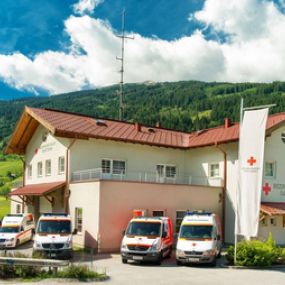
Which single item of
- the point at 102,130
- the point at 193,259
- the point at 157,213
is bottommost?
the point at 193,259

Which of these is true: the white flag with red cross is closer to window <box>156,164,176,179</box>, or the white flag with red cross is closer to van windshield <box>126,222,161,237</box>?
van windshield <box>126,222,161,237</box>

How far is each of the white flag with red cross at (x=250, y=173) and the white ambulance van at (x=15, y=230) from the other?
1253 centimetres

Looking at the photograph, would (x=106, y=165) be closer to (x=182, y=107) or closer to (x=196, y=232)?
(x=196, y=232)

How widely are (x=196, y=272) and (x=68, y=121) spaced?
45.5ft

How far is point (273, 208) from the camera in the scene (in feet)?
78.6

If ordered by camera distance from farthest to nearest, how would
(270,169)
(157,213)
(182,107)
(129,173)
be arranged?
(182,107) < (129,173) < (270,169) < (157,213)

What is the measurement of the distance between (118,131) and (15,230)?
28.4 ft

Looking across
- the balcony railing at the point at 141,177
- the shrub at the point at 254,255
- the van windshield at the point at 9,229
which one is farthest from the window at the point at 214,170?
the van windshield at the point at 9,229

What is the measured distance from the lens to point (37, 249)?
1848 cm

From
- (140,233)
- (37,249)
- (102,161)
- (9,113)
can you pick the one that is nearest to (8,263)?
(37,249)

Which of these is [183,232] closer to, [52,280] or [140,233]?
[140,233]

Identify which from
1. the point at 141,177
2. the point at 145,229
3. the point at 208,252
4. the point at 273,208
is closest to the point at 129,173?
the point at 141,177

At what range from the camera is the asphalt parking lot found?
1380 centimetres

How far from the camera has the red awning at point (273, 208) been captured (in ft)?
76.1
